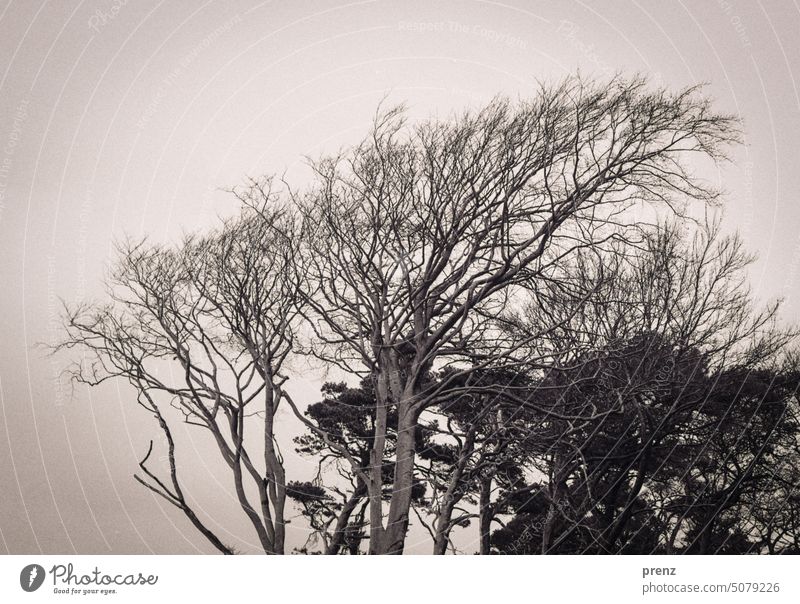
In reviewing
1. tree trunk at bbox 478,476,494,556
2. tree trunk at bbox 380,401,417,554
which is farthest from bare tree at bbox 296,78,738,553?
tree trunk at bbox 478,476,494,556

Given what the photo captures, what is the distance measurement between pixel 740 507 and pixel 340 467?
28.3 ft

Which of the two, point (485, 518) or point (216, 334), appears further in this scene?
point (485, 518)

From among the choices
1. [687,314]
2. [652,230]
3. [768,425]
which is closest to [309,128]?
[652,230]

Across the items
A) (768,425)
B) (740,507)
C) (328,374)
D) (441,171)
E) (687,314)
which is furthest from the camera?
(740,507)

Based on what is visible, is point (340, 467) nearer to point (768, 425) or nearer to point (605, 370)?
point (605, 370)

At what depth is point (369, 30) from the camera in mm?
9750

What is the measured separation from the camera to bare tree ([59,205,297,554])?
9391 millimetres

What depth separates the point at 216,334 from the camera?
9852 millimetres

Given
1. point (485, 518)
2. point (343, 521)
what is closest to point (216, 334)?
point (343, 521)
